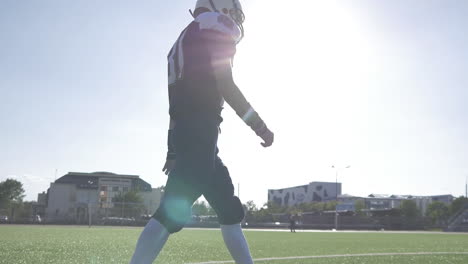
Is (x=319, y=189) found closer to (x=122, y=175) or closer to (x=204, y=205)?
(x=204, y=205)

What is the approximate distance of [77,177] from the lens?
11656 cm

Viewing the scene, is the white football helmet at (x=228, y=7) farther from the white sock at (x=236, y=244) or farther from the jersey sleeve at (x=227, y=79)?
the white sock at (x=236, y=244)

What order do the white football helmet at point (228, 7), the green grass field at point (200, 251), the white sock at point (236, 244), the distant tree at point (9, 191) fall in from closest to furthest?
the white sock at point (236, 244), the white football helmet at point (228, 7), the green grass field at point (200, 251), the distant tree at point (9, 191)

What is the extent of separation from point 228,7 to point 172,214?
4.98 ft

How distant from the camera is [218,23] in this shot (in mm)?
2947

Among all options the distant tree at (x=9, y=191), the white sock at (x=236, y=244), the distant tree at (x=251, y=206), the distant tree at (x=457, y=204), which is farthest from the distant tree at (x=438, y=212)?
the white sock at (x=236, y=244)

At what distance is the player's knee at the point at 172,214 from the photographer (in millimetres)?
2914

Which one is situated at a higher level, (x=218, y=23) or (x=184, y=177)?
(x=218, y=23)

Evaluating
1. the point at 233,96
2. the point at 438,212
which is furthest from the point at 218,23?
the point at 438,212

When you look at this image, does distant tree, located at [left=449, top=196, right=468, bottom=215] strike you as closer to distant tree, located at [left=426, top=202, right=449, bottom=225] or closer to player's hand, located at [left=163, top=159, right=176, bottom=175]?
distant tree, located at [left=426, top=202, right=449, bottom=225]

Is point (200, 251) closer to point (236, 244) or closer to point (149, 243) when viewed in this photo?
point (236, 244)

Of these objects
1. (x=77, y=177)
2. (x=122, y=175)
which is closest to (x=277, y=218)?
(x=122, y=175)

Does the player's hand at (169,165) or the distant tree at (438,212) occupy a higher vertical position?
the player's hand at (169,165)

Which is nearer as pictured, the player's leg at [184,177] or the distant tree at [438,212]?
the player's leg at [184,177]
